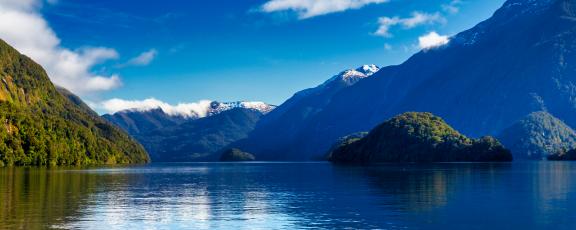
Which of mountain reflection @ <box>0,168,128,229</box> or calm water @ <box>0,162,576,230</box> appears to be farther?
calm water @ <box>0,162,576,230</box>

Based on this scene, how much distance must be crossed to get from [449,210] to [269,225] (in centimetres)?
2564

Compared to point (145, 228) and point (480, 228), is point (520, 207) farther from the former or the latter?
point (145, 228)

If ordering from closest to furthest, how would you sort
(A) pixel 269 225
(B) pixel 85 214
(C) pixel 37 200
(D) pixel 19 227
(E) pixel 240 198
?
(D) pixel 19 227
(A) pixel 269 225
(B) pixel 85 214
(C) pixel 37 200
(E) pixel 240 198

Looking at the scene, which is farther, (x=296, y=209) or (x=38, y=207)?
(x=296, y=209)

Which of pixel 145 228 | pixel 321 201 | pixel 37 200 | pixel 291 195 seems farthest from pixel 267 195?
pixel 145 228

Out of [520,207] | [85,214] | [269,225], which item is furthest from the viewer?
[520,207]

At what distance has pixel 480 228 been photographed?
214 feet

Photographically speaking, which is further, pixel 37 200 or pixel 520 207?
pixel 37 200

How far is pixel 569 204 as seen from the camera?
89.0m

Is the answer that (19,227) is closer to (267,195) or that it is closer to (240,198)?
(240,198)

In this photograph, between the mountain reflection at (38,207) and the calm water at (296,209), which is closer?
the mountain reflection at (38,207)

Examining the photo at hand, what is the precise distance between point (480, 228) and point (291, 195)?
163 feet

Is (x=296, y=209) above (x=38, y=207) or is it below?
below

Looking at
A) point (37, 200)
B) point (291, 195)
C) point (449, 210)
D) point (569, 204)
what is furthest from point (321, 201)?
point (37, 200)
